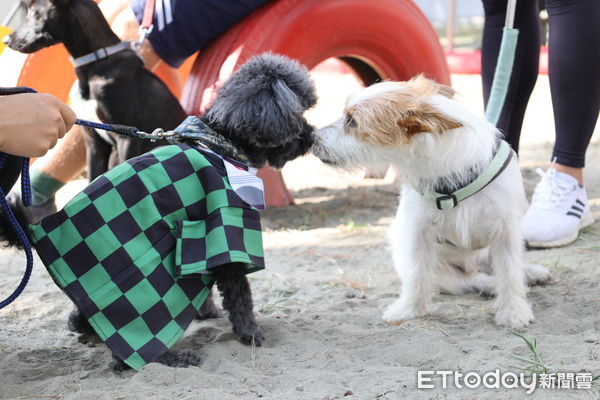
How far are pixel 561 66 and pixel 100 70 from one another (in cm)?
225

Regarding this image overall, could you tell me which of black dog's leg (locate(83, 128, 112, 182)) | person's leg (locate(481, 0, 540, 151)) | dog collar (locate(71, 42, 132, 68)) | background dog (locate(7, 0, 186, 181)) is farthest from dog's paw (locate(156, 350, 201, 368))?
person's leg (locate(481, 0, 540, 151))

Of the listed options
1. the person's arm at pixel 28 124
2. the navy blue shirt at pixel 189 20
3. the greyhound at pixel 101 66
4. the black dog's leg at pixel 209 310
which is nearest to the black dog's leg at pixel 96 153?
the greyhound at pixel 101 66

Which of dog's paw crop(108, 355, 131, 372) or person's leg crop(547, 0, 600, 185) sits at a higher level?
person's leg crop(547, 0, 600, 185)

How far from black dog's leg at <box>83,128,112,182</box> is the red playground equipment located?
0.58 m

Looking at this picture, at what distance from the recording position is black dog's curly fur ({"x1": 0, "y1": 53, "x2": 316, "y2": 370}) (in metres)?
2.22

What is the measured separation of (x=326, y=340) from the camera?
2307mm

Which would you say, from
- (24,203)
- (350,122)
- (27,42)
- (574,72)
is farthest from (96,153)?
(574,72)

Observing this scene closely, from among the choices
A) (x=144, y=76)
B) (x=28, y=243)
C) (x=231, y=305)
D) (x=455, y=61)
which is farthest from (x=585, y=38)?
(x=455, y=61)

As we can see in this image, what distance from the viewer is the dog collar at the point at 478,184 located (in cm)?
228

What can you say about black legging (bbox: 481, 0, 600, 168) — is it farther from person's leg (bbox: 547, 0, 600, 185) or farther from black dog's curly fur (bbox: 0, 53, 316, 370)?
black dog's curly fur (bbox: 0, 53, 316, 370)

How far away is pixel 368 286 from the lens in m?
2.96

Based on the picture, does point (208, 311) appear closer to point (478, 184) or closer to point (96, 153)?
point (478, 184)

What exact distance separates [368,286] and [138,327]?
1.19 m

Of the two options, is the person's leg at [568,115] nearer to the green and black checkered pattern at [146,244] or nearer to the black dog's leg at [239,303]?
the black dog's leg at [239,303]
